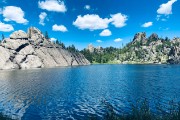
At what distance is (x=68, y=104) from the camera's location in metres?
55.3

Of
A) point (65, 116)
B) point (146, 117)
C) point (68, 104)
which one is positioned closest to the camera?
point (146, 117)

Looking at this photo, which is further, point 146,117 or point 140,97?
point 140,97

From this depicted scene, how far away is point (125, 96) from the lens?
207ft

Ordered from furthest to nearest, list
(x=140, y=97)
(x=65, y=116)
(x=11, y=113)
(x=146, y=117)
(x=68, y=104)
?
(x=140, y=97) < (x=68, y=104) < (x=11, y=113) < (x=65, y=116) < (x=146, y=117)

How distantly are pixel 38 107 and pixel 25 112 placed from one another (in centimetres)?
450

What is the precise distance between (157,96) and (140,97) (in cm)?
509

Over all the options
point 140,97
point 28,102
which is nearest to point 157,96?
point 140,97

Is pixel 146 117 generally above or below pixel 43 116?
above

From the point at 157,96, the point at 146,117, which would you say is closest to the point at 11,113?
the point at 146,117

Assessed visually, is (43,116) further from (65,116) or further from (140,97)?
(140,97)

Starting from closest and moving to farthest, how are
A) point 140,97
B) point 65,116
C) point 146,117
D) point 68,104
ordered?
point 146,117 → point 65,116 → point 68,104 → point 140,97

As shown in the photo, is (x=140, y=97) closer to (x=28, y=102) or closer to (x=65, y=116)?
(x=65, y=116)

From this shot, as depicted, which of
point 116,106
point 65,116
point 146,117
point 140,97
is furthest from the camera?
point 140,97

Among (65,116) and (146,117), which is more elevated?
(146,117)
